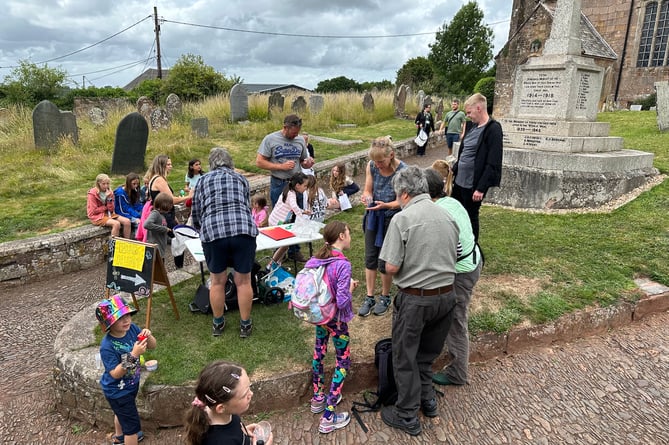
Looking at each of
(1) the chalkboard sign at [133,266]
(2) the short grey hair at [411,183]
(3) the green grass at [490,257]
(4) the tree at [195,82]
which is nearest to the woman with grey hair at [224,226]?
(3) the green grass at [490,257]

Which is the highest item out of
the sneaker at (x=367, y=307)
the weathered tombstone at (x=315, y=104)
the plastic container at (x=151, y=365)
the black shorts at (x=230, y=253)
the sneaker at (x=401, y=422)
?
the weathered tombstone at (x=315, y=104)

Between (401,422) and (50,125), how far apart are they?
11.8 metres

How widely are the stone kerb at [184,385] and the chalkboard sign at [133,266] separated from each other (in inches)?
18.7

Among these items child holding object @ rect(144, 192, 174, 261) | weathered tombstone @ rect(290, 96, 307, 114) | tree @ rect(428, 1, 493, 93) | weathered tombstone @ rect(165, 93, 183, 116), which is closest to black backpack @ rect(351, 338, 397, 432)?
child holding object @ rect(144, 192, 174, 261)

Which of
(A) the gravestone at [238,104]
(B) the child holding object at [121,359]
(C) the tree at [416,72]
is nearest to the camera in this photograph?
(B) the child holding object at [121,359]

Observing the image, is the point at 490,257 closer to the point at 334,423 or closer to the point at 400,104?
the point at 334,423

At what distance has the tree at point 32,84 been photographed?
87.6 feet

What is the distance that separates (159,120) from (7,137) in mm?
4196

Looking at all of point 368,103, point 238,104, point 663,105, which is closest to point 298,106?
point 238,104

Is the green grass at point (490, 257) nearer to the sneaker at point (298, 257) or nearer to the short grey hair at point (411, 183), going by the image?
the sneaker at point (298, 257)

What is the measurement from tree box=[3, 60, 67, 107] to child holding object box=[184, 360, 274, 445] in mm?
31380

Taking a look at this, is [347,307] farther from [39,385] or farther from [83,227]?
[83,227]

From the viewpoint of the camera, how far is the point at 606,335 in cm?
400

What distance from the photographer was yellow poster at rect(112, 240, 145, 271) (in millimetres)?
3775
